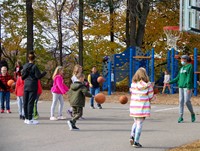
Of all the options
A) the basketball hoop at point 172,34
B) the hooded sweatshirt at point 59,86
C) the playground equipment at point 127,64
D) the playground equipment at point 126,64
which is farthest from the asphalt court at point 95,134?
the basketball hoop at point 172,34

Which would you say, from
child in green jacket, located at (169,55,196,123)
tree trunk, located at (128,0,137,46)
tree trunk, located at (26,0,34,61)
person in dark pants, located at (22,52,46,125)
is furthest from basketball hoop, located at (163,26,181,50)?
person in dark pants, located at (22,52,46,125)

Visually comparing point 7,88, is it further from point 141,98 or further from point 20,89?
point 141,98

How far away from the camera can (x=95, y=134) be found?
1150 cm

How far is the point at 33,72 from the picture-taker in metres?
13.1

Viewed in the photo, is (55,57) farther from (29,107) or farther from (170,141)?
(170,141)

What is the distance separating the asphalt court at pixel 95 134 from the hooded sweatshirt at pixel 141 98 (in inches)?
26.4

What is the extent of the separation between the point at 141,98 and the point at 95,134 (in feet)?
6.87

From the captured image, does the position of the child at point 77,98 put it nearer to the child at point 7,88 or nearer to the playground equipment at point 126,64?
the child at point 7,88

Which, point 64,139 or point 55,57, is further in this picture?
point 55,57

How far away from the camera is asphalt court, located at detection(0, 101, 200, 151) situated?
384 inches

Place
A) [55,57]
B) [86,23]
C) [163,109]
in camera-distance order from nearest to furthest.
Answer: [163,109], [86,23], [55,57]

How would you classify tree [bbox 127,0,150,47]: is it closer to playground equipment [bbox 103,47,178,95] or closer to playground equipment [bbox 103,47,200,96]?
playground equipment [bbox 103,47,200,96]

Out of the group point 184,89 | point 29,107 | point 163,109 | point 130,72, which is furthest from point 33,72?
point 130,72

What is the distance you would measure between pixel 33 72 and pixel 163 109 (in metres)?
6.90
